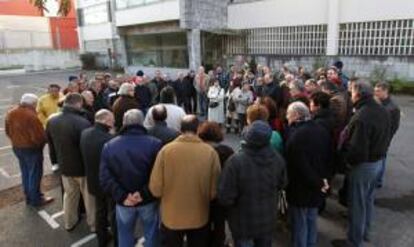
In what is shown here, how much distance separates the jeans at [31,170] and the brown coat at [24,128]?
139 millimetres

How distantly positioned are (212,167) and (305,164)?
1.00 m

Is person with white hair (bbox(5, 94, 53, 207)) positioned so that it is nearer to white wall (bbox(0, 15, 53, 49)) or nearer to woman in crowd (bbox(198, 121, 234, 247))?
woman in crowd (bbox(198, 121, 234, 247))

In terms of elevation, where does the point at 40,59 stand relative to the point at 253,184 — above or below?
above

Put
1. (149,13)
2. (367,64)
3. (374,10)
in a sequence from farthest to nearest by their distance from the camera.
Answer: (149,13)
(367,64)
(374,10)

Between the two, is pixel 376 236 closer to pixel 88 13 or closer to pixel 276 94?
pixel 276 94

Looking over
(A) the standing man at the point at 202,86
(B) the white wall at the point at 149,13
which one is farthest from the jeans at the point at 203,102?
(B) the white wall at the point at 149,13

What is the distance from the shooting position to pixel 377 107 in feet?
11.9

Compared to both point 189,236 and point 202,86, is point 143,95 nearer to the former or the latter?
point 202,86

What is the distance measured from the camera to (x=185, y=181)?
3.05m

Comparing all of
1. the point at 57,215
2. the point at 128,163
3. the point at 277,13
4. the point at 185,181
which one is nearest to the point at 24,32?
the point at 277,13

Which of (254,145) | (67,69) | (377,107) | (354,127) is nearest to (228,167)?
(254,145)

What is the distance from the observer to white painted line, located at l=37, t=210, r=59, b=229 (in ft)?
15.6

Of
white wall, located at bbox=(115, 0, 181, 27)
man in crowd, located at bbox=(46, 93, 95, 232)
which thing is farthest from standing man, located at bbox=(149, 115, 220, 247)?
white wall, located at bbox=(115, 0, 181, 27)

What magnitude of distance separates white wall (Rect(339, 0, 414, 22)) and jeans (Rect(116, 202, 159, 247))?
45.6 ft
